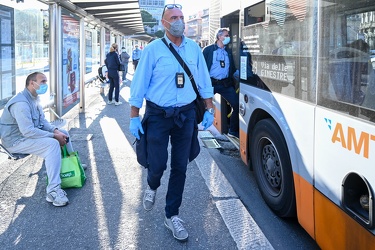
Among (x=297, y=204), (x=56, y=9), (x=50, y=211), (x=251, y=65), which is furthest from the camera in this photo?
(x=56, y=9)

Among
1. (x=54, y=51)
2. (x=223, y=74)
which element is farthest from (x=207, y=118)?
(x=54, y=51)

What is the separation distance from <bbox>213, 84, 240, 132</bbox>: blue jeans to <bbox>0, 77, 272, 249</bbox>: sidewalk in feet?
2.41

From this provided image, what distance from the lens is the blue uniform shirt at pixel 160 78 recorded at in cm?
294

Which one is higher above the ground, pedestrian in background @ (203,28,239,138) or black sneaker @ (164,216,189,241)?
pedestrian in background @ (203,28,239,138)

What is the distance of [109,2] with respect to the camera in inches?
300

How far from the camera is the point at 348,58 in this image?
229 centimetres

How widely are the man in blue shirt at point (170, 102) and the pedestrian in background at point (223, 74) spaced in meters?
2.61

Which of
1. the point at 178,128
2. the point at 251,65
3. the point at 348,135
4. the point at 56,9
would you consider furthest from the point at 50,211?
the point at 56,9

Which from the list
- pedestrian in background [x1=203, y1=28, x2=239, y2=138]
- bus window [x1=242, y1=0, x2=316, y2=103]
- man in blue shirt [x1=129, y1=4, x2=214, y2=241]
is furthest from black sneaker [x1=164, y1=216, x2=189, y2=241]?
pedestrian in background [x1=203, y1=28, x2=239, y2=138]

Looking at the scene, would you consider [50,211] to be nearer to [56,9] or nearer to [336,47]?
[336,47]

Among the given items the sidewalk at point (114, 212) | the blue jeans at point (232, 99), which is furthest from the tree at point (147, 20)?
the sidewalk at point (114, 212)

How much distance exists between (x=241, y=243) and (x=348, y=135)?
137 centimetres

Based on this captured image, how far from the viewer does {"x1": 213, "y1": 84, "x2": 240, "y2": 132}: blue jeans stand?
5.77 m

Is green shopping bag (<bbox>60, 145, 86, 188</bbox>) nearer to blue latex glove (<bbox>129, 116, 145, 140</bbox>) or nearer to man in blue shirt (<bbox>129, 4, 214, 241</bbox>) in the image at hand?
man in blue shirt (<bbox>129, 4, 214, 241</bbox>)
